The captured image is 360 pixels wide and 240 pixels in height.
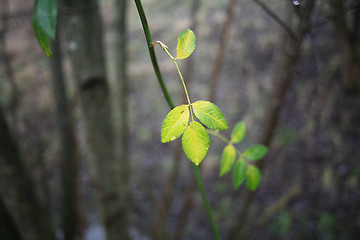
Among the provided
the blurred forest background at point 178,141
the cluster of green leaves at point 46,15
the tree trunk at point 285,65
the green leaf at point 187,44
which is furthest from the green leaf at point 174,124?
the tree trunk at point 285,65

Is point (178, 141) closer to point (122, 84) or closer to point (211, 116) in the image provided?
point (122, 84)

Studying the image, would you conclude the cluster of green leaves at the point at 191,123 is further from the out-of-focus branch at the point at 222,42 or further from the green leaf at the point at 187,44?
the out-of-focus branch at the point at 222,42

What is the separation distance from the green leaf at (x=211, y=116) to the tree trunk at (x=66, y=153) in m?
2.24

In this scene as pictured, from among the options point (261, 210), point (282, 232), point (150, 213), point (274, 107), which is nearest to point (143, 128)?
point (150, 213)

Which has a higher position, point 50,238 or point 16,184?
point 16,184

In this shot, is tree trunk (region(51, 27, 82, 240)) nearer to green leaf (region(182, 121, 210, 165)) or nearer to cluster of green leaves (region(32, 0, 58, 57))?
cluster of green leaves (region(32, 0, 58, 57))

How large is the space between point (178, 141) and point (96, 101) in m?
1.38

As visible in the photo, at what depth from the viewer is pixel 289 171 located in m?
4.27

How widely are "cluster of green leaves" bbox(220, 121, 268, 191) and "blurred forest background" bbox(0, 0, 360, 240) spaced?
1.51ft

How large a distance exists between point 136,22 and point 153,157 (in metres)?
5.27

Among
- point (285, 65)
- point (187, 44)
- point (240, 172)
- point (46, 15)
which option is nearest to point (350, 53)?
point (285, 65)

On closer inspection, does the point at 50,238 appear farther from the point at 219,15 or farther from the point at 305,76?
the point at 219,15

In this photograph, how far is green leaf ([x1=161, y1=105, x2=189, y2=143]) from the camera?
14.9 inches

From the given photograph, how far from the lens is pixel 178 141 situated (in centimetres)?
260
